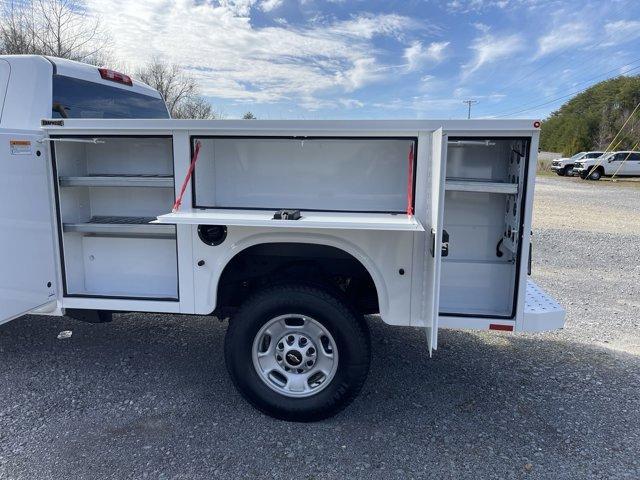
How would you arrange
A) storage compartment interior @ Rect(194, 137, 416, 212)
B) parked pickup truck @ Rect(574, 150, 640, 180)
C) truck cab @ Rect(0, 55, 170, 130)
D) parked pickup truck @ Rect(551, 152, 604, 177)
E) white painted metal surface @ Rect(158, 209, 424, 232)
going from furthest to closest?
parked pickup truck @ Rect(551, 152, 604, 177)
parked pickup truck @ Rect(574, 150, 640, 180)
truck cab @ Rect(0, 55, 170, 130)
storage compartment interior @ Rect(194, 137, 416, 212)
white painted metal surface @ Rect(158, 209, 424, 232)

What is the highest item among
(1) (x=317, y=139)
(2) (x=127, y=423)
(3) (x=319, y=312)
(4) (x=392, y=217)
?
(1) (x=317, y=139)

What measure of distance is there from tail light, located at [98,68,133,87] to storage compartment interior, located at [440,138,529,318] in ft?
10.3

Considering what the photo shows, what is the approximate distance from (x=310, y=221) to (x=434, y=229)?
28.2 inches

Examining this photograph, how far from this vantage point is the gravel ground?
2.87 m

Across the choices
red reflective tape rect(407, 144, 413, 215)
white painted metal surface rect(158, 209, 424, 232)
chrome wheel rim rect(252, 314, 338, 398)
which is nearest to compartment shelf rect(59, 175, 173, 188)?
white painted metal surface rect(158, 209, 424, 232)

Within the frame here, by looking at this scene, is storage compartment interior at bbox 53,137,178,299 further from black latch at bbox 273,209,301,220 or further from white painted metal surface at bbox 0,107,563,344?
black latch at bbox 273,209,301,220

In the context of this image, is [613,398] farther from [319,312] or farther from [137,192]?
[137,192]

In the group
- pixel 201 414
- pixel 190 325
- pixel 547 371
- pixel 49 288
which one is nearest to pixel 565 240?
pixel 547 371

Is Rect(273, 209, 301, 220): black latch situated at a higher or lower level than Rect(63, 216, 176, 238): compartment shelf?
higher

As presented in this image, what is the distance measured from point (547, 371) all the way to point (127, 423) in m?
3.25

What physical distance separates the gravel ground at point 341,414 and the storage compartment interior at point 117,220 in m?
0.80

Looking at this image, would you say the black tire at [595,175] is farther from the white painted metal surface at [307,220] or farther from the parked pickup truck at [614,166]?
the white painted metal surface at [307,220]

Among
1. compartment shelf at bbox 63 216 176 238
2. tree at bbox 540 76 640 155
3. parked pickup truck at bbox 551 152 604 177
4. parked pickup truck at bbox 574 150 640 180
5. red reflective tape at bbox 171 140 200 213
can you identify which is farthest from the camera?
tree at bbox 540 76 640 155

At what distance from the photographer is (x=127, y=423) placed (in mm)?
3246
